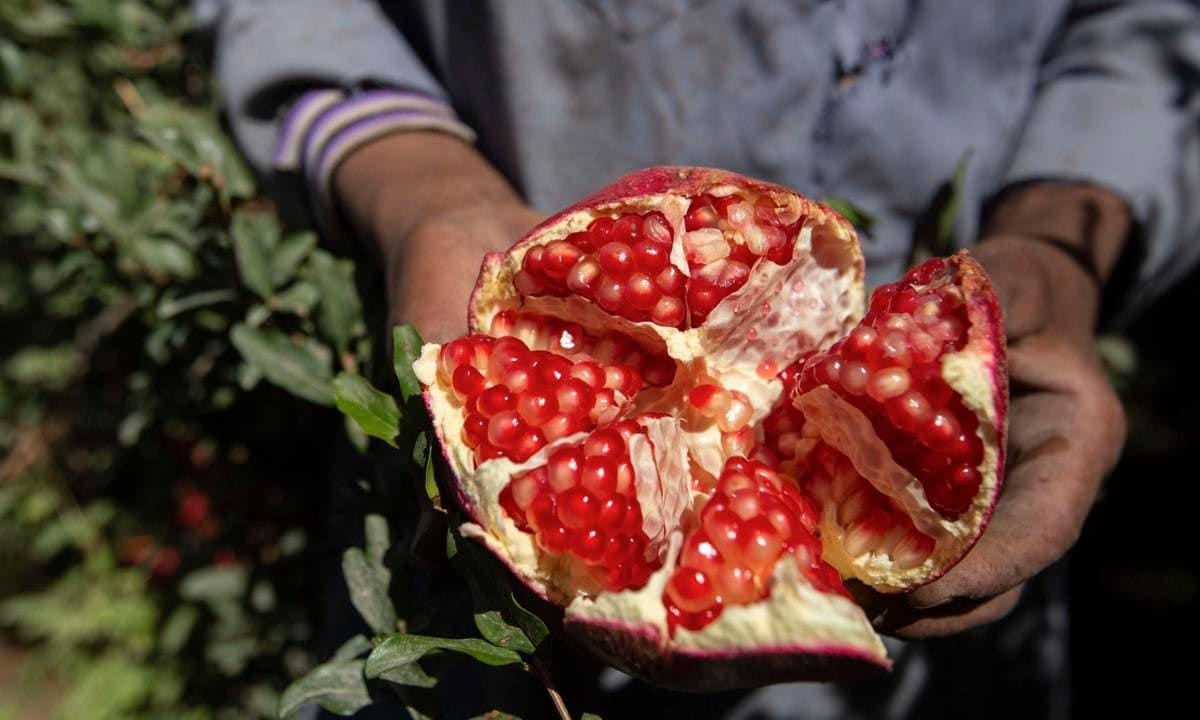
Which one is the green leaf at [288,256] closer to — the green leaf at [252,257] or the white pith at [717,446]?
the green leaf at [252,257]

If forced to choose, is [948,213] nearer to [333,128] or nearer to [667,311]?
[667,311]

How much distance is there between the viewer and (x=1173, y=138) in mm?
1830

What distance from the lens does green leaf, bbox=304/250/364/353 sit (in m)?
1.41

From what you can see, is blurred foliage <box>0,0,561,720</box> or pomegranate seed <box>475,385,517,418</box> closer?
pomegranate seed <box>475,385,517,418</box>

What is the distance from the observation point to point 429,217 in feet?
4.46

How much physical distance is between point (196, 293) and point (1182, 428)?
10.0ft

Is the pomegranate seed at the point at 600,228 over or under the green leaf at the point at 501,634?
over

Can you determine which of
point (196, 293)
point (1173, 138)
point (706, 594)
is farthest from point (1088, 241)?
point (196, 293)

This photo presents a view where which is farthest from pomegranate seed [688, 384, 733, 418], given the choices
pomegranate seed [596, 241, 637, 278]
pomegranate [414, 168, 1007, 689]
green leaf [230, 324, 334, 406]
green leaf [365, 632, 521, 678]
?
green leaf [230, 324, 334, 406]

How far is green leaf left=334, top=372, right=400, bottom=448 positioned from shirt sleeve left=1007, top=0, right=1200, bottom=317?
1429 mm

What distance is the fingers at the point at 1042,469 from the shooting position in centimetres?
113

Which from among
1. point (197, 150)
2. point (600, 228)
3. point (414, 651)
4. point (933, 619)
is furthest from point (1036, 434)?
point (197, 150)

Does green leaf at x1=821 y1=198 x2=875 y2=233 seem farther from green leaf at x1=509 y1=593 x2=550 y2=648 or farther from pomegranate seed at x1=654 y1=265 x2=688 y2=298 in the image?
green leaf at x1=509 y1=593 x2=550 y2=648

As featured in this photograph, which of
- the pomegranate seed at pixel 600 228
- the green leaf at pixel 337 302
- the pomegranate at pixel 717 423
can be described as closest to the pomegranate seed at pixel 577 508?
the pomegranate at pixel 717 423
